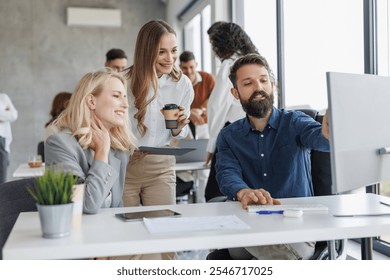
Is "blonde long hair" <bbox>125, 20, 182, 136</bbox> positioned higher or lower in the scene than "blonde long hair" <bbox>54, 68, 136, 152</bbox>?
higher

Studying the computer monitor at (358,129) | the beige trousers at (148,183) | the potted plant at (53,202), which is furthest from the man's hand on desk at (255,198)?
the beige trousers at (148,183)

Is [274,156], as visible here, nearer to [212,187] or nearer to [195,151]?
[212,187]

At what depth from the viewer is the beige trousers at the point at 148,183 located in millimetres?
2586

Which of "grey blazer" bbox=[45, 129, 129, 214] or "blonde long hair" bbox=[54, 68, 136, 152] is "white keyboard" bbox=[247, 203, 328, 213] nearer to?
"grey blazer" bbox=[45, 129, 129, 214]

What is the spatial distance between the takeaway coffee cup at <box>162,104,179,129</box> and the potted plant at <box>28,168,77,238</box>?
4.03 ft

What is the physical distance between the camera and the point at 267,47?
17.2 ft

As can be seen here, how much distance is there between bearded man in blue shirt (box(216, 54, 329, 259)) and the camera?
6.86 ft

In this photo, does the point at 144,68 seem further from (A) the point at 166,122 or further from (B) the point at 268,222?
(B) the point at 268,222

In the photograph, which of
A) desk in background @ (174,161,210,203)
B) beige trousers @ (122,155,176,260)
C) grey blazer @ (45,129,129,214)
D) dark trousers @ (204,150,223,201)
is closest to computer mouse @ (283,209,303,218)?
grey blazer @ (45,129,129,214)

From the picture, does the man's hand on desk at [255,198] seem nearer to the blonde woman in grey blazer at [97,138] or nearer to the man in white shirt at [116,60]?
the blonde woman in grey blazer at [97,138]

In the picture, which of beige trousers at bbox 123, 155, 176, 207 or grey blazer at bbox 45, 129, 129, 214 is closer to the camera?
grey blazer at bbox 45, 129, 129, 214

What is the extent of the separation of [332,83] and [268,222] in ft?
1.45

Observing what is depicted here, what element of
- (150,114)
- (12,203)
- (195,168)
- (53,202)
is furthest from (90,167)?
(195,168)

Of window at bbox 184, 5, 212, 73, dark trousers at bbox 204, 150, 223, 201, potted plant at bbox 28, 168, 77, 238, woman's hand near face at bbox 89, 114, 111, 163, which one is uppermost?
window at bbox 184, 5, 212, 73
